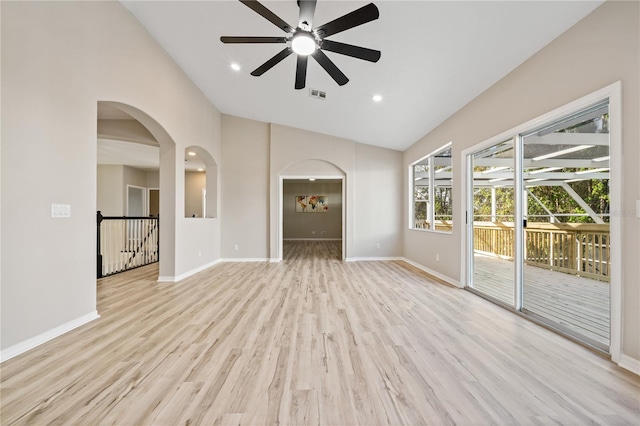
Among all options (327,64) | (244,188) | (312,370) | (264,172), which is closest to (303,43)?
(327,64)

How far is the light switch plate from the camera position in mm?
2238

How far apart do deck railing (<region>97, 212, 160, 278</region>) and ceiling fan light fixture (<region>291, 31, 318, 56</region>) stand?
4433mm

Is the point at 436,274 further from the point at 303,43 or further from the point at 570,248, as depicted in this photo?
the point at 303,43

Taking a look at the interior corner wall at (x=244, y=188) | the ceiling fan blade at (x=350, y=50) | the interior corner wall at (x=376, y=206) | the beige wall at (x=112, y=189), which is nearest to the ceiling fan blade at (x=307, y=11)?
the ceiling fan blade at (x=350, y=50)

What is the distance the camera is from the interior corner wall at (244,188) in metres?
5.98

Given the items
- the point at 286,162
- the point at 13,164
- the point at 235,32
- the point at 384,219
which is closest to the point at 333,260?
the point at 384,219

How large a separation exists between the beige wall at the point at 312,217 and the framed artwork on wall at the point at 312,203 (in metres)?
0.10

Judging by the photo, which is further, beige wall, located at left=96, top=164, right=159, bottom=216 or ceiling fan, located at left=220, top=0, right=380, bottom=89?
beige wall, located at left=96, top=164, right=159, bottom=216

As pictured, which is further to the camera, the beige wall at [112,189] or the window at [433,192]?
the beige wall at [112,189]

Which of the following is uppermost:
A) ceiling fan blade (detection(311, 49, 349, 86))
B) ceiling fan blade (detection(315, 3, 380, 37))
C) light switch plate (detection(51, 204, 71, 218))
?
ceiling fan blade (detection(315, 3, 380, 37))

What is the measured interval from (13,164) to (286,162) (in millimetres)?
4404

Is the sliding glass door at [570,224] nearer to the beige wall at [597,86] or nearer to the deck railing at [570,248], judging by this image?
the deck railing at [570,248]

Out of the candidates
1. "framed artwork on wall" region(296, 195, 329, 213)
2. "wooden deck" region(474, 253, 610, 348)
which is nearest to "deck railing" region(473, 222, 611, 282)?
"wooden deck" region(474, 253, 610, 348)

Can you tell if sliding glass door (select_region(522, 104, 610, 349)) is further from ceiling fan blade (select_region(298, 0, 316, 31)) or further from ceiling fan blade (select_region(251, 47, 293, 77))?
ceiling fan blade (select_region(251, 47, 293, 77))
